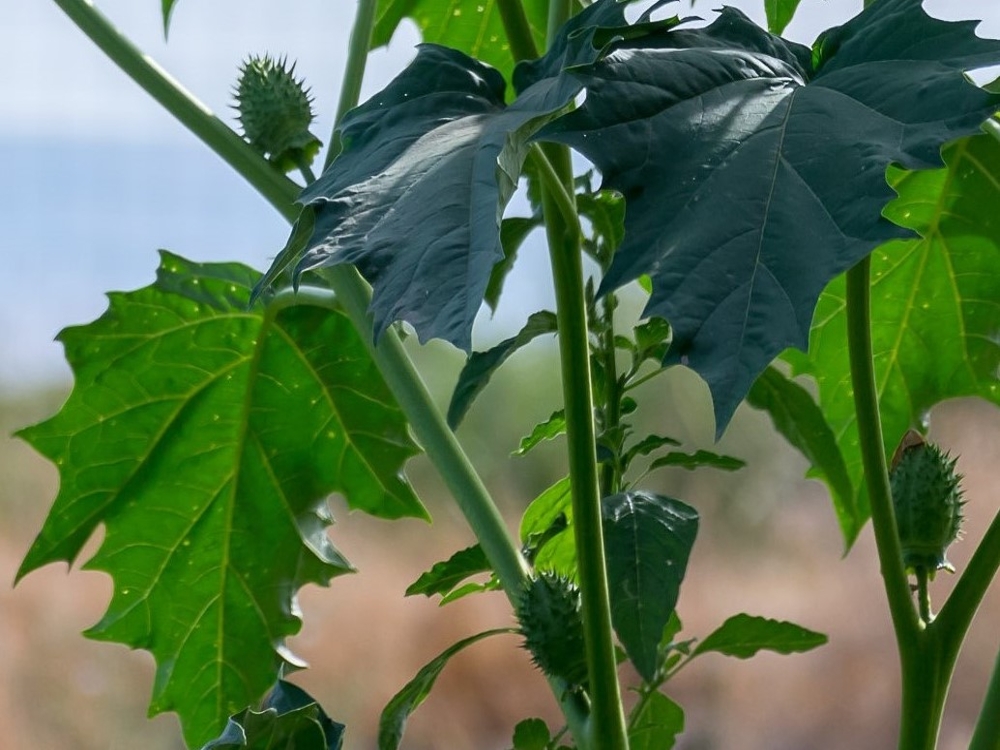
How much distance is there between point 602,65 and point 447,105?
59 mm

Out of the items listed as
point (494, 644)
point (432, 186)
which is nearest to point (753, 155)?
point (432, 186)

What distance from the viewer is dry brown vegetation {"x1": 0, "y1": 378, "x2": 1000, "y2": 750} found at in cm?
137

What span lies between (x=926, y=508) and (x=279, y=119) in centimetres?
28

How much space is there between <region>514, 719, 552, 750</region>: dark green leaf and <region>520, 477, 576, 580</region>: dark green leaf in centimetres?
6

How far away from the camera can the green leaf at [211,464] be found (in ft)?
1.97

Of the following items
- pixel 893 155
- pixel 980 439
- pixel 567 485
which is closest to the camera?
pixel 893 155

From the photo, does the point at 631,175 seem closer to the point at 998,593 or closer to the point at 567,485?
the point at 567,485

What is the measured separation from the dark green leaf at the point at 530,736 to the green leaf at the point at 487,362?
0.12 meters

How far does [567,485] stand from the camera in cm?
47

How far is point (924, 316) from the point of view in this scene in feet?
1.82

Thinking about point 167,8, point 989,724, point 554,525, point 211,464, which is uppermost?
point 167,8

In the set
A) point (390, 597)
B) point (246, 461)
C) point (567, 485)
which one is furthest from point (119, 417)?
point (390, 597)

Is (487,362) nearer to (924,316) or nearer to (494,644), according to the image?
(924,316)

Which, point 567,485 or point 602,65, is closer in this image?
point 602,65
